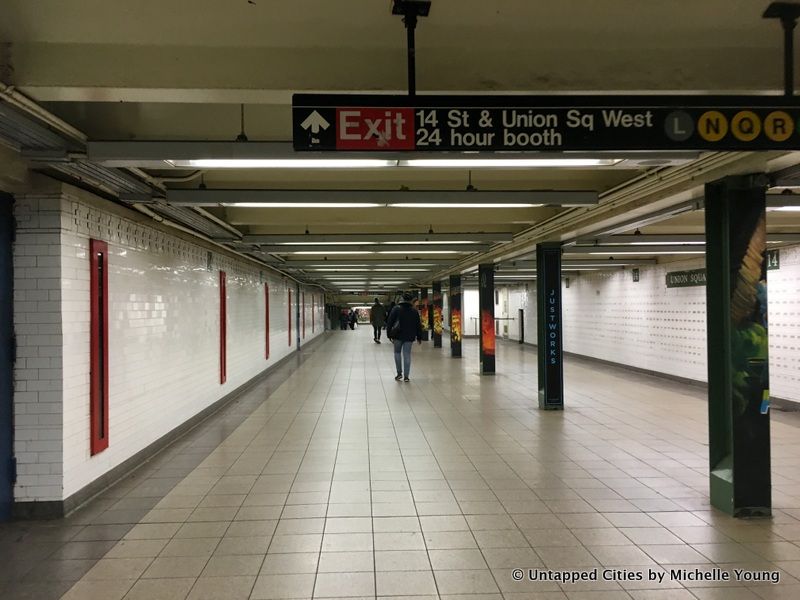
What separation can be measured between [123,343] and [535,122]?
441 centimetres

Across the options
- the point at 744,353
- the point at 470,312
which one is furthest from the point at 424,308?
the point at 744,353

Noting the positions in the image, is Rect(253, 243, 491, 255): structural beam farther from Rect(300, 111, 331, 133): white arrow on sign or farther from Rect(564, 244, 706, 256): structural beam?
Rect(300, 111, 331, 133): white arrow on sign

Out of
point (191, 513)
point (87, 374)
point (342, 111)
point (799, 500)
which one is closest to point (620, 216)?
point (799, 500)

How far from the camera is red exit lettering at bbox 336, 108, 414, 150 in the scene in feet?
7.54

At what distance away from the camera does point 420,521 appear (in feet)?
12.4

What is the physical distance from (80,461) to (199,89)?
129 inches

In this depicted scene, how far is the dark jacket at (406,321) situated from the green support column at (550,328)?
11.0 feet

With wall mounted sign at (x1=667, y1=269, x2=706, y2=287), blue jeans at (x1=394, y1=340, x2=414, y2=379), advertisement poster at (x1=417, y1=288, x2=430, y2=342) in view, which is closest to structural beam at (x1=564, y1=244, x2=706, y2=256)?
wall mounted sign at (x1=667, y1=269, x2=706, y2=287)

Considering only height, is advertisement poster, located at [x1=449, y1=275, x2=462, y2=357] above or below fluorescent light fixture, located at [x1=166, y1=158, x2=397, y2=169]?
below

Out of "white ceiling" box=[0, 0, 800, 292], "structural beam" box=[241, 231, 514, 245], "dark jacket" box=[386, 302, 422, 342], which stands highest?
"white ceiling" box=[0, 0, 800, 292]

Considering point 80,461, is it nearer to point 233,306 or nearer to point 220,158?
point 220,158

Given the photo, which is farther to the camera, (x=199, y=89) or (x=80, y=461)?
(x=80, y=461)

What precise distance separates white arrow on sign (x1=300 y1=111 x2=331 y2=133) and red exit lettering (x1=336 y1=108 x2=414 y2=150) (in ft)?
0.19

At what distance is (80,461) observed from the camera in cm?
419
